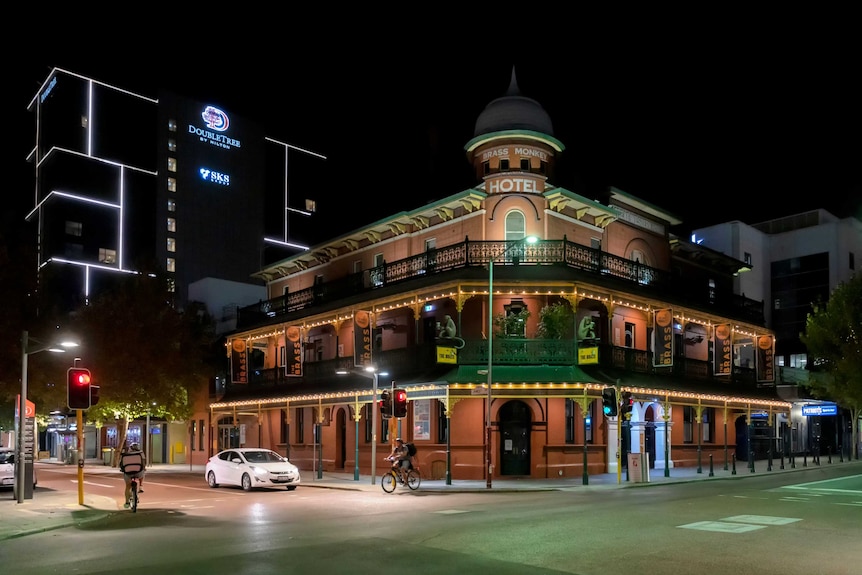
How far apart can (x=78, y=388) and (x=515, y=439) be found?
649 inches

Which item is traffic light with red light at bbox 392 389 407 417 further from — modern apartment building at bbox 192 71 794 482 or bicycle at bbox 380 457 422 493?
modern apartment building at bbox 192 71 794 482

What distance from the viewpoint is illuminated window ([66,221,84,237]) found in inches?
3314

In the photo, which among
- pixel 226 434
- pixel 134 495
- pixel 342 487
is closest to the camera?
pixel 134 495

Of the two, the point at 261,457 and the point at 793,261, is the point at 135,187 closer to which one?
the point at 793,261

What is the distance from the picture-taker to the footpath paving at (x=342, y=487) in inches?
685

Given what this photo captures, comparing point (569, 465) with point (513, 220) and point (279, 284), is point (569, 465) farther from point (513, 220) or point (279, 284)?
point (279, 284)

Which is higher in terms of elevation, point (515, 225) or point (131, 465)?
point (515, 225)

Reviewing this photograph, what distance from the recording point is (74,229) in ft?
278

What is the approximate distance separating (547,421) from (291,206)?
2941 inches

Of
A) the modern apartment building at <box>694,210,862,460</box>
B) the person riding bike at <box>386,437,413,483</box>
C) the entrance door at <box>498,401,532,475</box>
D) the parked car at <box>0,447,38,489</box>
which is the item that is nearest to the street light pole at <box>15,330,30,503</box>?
the parked car at <box>0,447,38,489</box>

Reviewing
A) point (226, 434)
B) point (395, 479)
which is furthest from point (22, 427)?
point (226, 434)

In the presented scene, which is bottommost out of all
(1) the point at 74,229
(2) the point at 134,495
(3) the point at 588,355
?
(2) the point at 134,495

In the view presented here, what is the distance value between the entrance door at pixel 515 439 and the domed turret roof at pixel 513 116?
37.3 ft

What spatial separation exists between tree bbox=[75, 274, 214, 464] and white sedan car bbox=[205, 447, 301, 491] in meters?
12.8
